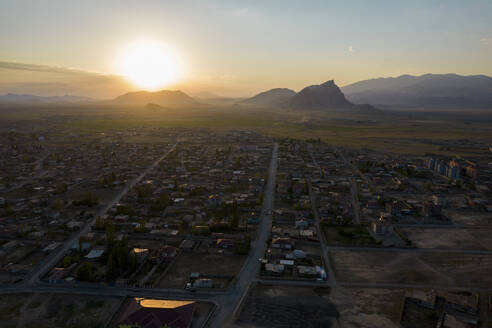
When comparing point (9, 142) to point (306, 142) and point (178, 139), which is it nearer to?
point (178, 139)

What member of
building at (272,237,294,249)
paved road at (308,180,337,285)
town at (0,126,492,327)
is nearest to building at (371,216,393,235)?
town at (0,126,492,327)

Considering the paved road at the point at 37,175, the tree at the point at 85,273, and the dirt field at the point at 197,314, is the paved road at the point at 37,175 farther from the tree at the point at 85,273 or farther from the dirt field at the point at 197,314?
the dirt field at the point at 197,314

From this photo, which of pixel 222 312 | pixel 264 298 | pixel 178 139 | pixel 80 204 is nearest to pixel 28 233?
pixel 80 204

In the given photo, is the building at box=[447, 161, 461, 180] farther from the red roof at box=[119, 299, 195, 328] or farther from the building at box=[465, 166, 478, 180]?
the red roof at box=[119, 299, 195, 328]

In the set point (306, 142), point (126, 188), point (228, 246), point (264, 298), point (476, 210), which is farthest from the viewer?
point (306, 142)

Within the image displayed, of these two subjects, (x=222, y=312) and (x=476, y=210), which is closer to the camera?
(x=222, y=312)

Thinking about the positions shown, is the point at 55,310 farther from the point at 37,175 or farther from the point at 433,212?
the point at 37,175

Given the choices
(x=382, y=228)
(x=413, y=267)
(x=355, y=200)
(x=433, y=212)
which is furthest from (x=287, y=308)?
(x=355, y=200)
